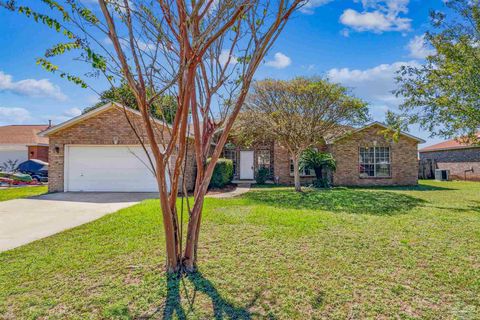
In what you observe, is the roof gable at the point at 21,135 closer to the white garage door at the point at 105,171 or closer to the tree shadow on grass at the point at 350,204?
the white garage door at the point at 105,171

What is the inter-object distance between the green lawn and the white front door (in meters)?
12.2

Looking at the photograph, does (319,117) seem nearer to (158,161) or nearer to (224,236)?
(224,236)

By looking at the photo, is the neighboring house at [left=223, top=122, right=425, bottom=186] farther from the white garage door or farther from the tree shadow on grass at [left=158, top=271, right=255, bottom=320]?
the tree shadow on grass at [left=158, top=271, right=255, bottom=320]

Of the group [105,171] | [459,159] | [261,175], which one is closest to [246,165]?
[261,175]

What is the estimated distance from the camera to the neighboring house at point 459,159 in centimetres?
2008

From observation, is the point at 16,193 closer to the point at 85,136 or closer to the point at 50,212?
the point at 85,136

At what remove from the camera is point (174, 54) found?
402 centimetres

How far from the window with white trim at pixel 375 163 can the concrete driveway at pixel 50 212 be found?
12427 mm

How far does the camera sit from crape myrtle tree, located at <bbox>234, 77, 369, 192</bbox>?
12.4 metres

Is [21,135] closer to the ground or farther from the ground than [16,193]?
farther from the ground

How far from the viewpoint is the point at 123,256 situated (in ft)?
15.3

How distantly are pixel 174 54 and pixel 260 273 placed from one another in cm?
331

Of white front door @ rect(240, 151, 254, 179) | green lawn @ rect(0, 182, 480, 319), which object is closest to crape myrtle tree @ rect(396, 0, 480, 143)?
green lawn @ rect(0, 182, 480, 319)

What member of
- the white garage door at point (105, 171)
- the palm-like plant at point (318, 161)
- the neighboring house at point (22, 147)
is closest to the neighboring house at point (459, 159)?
the palm-like plant at point (318, 161)
